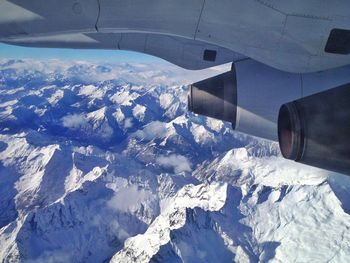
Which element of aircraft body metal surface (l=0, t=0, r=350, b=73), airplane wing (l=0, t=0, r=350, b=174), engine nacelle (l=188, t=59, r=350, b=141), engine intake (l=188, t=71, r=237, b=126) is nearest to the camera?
airplane wing (l=0, t=0, r=350, b=174)

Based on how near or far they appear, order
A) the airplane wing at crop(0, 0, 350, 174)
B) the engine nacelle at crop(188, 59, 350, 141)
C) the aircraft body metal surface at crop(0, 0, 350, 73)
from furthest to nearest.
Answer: the engine nacelle at crop(188, 59, 350, 141) → the aircraft body metal surface at crop(0, 0, 350, 73) → the airplane wing at crop(0, 0, 350, 174)

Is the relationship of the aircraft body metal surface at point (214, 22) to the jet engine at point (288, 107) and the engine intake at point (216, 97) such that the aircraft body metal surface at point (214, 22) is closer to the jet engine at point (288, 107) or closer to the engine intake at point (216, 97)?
the jet engine at point (288, 107)

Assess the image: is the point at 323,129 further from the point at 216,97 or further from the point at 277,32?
the point at 216,97

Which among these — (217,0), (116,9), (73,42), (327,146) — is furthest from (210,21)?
(73,42)

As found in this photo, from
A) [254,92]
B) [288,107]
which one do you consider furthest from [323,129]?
[254,92]

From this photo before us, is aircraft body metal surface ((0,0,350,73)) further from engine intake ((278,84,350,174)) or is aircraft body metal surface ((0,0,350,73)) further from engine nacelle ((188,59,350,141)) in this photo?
engine intake ((278,84,350,174))

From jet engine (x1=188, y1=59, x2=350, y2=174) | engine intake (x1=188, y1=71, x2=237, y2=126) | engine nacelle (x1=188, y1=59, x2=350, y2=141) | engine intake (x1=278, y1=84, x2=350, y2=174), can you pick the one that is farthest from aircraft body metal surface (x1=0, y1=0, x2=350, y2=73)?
engine intake (x1=188, y1=71, x2=237, y2=126)

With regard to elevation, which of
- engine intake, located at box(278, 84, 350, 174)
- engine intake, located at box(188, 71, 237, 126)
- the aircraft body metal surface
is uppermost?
the aircraft body metal surface

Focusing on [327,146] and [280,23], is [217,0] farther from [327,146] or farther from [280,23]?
[327,146]
